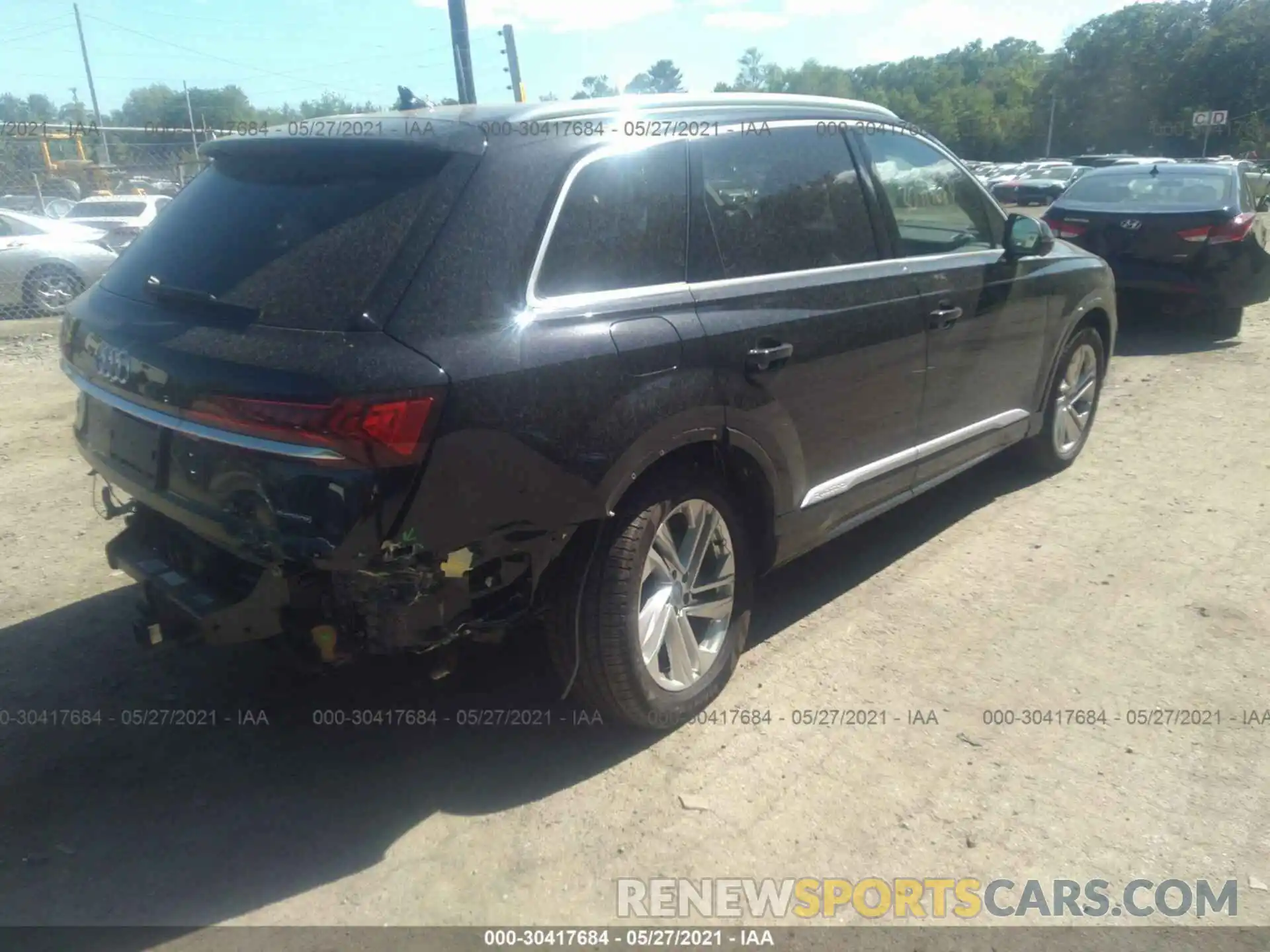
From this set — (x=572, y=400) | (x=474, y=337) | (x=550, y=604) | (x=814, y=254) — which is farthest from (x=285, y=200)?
(x=814, y=254)

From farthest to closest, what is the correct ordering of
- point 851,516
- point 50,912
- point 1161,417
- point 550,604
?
point 1161,417
point 851,516
point 550,604
point 50,912

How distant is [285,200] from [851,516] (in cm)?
232

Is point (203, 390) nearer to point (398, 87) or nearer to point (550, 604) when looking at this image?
point (550, 604)

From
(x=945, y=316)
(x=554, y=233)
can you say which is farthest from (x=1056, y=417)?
(x=554, y=233)

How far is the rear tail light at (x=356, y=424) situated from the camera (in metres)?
2.35

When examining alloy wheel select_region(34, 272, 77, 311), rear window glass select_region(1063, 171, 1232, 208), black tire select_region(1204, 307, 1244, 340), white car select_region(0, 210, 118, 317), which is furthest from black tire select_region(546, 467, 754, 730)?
alloy wheel select_region(34, 272, 77, 311)

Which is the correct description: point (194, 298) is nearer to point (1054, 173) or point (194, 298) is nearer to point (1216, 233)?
point (1216, 233)

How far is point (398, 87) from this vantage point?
3801mm

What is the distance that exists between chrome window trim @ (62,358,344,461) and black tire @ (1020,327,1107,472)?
4.06m

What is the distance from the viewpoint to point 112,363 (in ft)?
9.49

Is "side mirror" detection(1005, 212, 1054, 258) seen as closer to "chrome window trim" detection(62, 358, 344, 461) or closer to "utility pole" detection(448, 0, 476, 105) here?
"chrome window trim" detection(62, 358, 344, 461)

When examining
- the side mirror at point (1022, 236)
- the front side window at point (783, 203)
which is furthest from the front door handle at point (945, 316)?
the side mirror at point (1022, 236)

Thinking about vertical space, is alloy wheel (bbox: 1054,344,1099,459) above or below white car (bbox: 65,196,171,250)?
below

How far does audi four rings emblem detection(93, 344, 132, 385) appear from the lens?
283 cm
